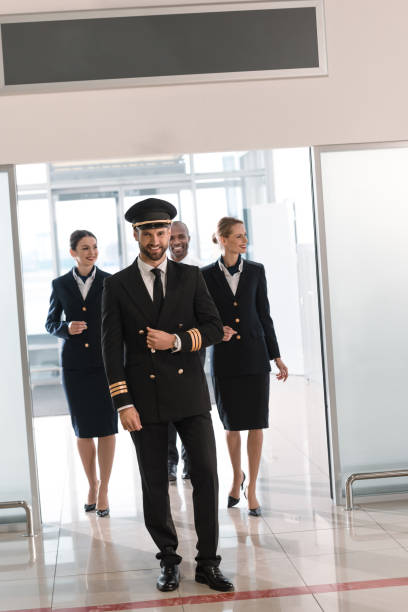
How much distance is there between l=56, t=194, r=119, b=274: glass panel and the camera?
10.8 m

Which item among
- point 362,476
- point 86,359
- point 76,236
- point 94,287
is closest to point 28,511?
point 86,359

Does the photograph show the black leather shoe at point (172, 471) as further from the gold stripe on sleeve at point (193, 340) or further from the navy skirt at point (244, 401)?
the gold stripe on sleeve at point (193, 340)

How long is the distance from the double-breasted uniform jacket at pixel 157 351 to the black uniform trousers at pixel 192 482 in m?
0.09

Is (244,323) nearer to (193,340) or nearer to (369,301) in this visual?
(369,301)

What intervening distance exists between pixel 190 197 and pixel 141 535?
7.32 meters

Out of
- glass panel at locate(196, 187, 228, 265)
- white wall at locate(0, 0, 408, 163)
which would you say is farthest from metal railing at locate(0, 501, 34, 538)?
glass panel at locate(196, 187, 228, 265)

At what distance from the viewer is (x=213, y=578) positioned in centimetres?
346

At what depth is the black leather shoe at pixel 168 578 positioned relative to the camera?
3479mm

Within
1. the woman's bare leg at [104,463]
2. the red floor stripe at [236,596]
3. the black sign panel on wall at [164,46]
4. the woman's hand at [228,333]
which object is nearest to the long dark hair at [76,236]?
the black sign panel on wall at [164,46]

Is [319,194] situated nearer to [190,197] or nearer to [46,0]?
[46,0]

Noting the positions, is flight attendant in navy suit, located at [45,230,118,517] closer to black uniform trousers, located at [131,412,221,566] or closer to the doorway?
black uniform trousers, located at [131,412,221,566]

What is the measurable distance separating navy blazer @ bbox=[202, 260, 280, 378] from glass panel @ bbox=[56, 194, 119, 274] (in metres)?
6.36

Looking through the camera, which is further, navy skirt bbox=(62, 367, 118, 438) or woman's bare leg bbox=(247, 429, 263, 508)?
navy skirt bbox=(62, 367, 118, 438)

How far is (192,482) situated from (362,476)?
143 centimetres
